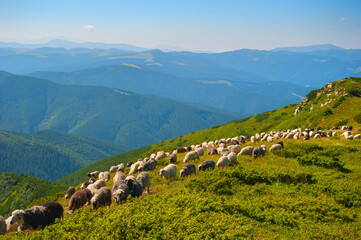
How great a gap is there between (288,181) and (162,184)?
1124cm

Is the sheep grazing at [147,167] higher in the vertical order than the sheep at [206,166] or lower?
lower

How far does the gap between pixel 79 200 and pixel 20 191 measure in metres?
121

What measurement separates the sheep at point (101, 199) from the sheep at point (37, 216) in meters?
2.89

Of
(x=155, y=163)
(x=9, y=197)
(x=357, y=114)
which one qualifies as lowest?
(x=9, y=197)

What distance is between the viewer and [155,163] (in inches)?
1206

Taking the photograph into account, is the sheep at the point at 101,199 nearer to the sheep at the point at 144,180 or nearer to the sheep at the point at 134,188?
the sheep at the point at 134,188

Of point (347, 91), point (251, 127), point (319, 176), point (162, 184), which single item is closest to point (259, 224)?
point (319, 176)

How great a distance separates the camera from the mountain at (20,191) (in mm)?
104325

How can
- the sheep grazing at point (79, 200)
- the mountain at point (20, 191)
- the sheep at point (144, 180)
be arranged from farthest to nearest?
the mountain at point (20, 191) → the sheep at point (144, 180) → the sheep grazing at point (79, 200)

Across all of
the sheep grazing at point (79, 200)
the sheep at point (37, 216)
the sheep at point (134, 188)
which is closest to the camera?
the sheep at point (37, 216)

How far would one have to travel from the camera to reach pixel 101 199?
19.4 meters

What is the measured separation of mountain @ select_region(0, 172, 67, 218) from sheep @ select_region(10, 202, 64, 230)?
93428 millimetres

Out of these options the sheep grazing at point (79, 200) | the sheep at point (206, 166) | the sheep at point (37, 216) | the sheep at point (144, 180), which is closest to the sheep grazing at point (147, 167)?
the sheep at point (144, 180)

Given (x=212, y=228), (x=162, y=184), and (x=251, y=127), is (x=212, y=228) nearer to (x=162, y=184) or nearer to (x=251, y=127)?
(x=162, y=184)
